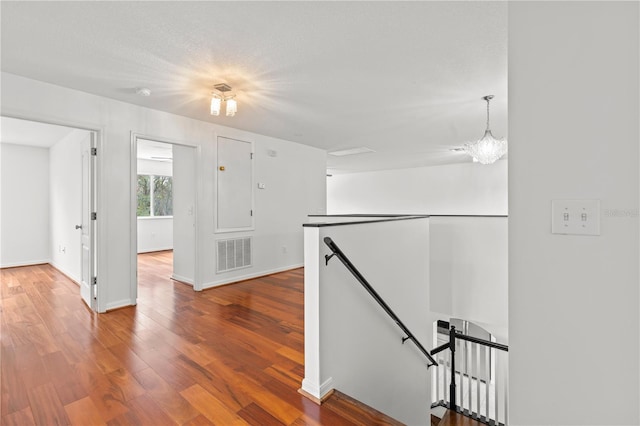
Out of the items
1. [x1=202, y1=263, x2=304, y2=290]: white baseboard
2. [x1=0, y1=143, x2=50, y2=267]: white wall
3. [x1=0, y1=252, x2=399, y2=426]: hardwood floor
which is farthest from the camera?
[x1=0, y1=143, x2=50, y2=267]: white wall

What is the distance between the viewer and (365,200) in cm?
1038

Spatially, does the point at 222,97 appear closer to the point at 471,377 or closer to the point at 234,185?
the point at 234,185

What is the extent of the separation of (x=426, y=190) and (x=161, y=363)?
331 inches

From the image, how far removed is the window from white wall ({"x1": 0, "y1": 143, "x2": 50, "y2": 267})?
1.91 meters

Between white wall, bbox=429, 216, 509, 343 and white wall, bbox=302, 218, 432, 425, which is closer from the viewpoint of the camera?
white wall, bbox=302, 218, 432, 425

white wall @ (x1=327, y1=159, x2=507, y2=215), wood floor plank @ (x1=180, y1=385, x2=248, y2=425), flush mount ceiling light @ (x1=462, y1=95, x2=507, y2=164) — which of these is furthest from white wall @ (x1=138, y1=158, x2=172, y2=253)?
flush mount ceiling light @ (x1=462, y1=95, x2=507, y2=164)

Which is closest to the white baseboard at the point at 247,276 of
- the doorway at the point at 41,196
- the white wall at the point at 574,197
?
the doorway at the point at 41,196

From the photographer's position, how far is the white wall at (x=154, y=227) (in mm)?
7477

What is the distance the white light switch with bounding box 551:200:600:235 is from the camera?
1.01 meters

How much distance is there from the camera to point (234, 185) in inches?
183

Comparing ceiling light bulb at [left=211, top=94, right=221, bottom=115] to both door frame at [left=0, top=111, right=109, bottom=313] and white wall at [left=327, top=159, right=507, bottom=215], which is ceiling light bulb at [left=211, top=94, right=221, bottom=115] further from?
white wall at [left=327, top=159, right=507, bottom=215]

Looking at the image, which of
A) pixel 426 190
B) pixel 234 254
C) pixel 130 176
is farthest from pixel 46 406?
pixel 426 190

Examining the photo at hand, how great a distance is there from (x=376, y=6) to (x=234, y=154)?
10.9 feet

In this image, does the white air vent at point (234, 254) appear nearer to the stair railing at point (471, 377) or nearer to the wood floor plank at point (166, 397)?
the wood floor plank at point (166, 397)
